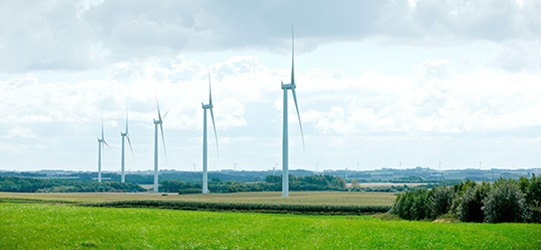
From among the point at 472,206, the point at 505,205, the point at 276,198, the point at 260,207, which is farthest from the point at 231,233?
the point at 276,198

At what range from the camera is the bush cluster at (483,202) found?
45.2 metres

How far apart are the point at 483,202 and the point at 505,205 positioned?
2039 mm

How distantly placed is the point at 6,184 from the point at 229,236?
185 meters

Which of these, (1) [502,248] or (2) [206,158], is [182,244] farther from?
(2) [206,158]

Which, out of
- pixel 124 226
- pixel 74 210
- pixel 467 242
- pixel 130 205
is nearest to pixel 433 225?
pixel 467 242

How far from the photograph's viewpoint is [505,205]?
45438 millimetres

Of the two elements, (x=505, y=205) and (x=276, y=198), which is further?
(x=276, y=198)

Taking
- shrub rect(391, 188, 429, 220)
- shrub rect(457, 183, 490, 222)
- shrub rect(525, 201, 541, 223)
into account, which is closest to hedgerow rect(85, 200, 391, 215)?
shrub rect(391, 188, 429, 220)

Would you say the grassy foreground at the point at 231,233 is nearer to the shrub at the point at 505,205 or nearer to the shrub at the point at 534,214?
the shrub at the point at 534,214

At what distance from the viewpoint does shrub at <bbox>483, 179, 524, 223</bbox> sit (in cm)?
4512

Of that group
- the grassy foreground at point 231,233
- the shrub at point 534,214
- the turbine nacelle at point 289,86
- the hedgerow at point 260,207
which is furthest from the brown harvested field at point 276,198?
the grassy foreground at point 231,233

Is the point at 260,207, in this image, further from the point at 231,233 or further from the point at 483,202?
the point at 231,233

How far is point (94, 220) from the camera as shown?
1503 inches

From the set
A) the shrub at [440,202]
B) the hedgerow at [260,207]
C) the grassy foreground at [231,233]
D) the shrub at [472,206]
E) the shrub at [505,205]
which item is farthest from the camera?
the hedgerow at [260,207]
